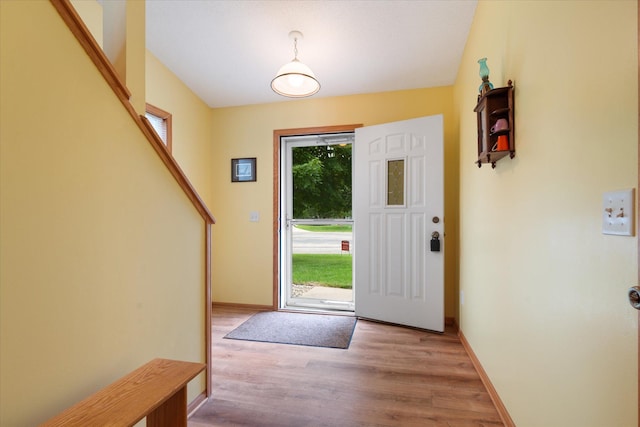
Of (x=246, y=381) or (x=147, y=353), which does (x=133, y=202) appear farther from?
(x=246, y=381)

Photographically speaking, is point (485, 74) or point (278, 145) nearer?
point (485, 74)

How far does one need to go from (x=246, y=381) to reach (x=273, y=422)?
46cm

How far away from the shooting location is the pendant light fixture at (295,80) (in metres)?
2.14

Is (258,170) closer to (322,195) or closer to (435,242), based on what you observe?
(322,195)

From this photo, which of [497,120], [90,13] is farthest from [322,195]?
[90,13]

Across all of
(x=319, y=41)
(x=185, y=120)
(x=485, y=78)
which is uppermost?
(x=319, y=41)

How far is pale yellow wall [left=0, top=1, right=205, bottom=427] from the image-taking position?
33.1 inches

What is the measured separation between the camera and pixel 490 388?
5.88ft

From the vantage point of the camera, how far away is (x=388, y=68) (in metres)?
2.84

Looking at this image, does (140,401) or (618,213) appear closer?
(618,213)

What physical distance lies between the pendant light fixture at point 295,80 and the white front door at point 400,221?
0.98m

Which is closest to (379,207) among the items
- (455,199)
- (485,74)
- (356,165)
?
(356,165)

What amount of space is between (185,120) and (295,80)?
5.28 feet

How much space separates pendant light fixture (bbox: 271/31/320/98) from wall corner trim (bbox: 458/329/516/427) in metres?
2.27
